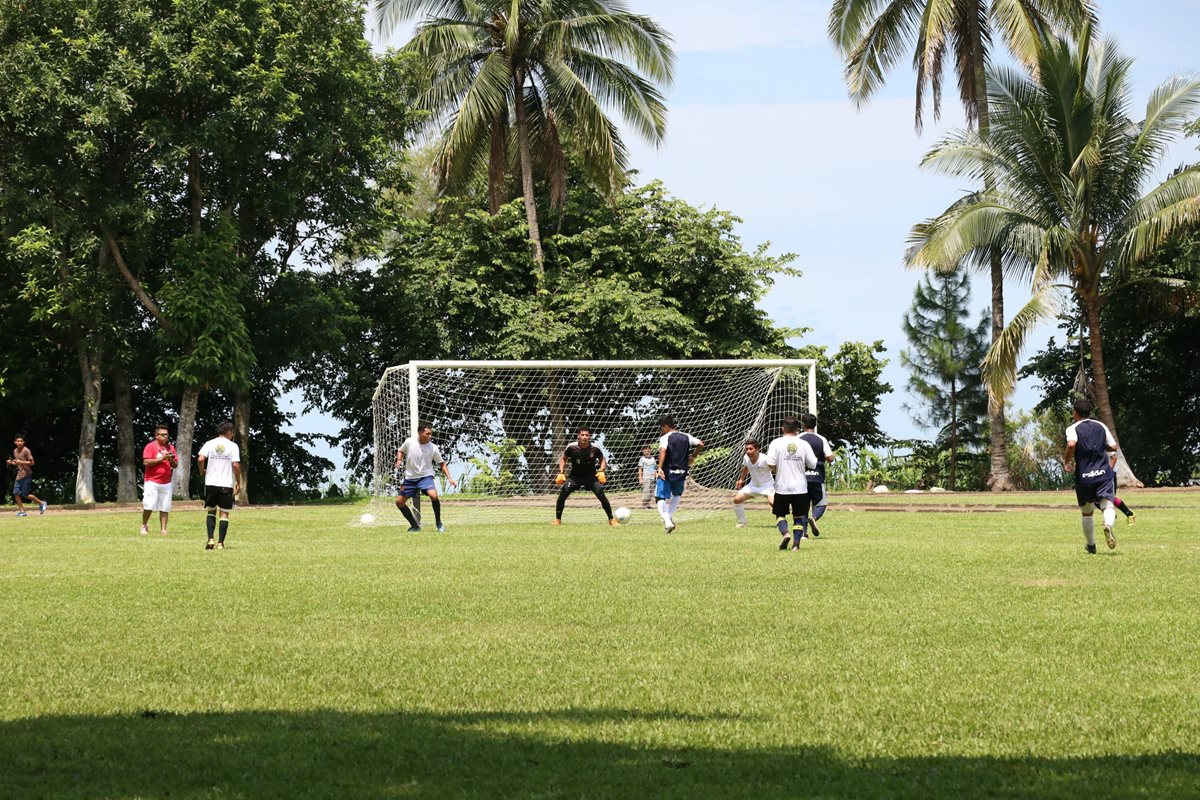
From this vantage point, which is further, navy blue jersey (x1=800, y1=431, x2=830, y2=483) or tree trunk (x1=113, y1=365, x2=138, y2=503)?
tree trunk (x1=113, y1=365, x2=138, y2=503)

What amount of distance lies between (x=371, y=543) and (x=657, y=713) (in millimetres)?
12929

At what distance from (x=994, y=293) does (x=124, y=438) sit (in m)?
23.7

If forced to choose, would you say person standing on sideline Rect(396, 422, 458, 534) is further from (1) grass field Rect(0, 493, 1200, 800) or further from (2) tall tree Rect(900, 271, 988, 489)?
(2) tall tree Rect(900, 271, 988, 489)

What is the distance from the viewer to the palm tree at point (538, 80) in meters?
39.6

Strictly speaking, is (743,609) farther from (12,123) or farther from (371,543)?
(12,123)

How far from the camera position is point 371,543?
1925 cm

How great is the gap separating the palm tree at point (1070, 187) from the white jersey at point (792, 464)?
18.5 m

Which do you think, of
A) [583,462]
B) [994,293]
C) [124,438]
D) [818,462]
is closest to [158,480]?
[583,462]

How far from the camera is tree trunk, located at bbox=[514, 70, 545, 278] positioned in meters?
40.3

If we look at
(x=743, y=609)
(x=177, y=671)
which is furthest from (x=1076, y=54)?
(x=177, y=671)

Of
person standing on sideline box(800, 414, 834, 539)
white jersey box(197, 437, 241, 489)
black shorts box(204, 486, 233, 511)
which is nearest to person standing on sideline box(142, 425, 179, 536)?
white jersey box(197, 437, 241, 489)

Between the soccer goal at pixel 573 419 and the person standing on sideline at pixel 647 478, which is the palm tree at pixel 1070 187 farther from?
the person standing on sideline at pixel 647 478

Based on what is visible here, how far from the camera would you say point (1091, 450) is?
52.0 ft

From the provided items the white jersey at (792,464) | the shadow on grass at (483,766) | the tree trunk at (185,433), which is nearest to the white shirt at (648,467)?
the tree trunk at (185,433)
